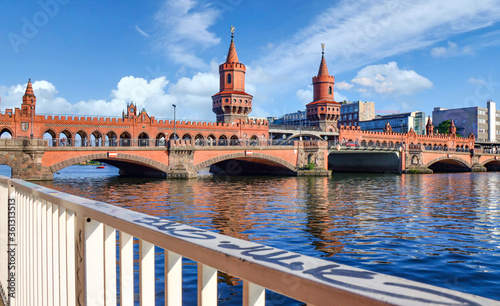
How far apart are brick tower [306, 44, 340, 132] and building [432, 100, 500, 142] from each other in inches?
2027

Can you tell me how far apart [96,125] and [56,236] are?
162 ft

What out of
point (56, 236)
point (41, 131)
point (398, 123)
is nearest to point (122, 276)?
point (56, 236)

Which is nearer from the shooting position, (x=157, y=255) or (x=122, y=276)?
(x=122, y=276)

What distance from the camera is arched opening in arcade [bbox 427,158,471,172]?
72.8 m

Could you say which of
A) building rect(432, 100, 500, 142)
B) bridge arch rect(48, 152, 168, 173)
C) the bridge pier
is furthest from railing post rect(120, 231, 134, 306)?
building rect(432, 100, 500, 142)

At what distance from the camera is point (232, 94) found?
6712cm

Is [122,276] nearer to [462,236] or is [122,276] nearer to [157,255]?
[157,255]

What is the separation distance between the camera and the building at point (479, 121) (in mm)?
107938

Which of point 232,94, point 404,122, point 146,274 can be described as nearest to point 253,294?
point 146,274

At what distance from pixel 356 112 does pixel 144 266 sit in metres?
126

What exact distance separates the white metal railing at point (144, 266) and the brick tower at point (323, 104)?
245 ft

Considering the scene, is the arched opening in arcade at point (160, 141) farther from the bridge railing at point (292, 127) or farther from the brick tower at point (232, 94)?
the bridge railing at point (292, 127)

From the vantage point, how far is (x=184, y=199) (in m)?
23.0

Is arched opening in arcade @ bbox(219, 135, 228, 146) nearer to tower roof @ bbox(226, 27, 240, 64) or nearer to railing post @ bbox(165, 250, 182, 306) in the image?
tower roof @ bbox(226, 27, 240, 64)
